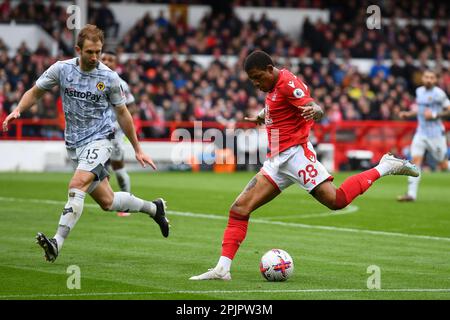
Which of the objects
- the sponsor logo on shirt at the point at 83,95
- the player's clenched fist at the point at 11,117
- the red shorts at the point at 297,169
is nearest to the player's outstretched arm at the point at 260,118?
the red shorts at the point at 297,169

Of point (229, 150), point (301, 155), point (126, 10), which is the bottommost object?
point (229, 150)

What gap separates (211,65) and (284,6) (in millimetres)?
7894

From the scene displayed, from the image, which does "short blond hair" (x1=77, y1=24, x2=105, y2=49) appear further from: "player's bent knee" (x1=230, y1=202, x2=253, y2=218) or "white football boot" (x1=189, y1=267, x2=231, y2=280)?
"white football boot" (x1=189, y1=267, x2=231, y2=280)

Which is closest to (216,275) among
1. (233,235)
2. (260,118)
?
(233,235)

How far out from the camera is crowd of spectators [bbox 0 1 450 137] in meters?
31.8

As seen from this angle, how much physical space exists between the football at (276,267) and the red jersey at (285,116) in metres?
1.03

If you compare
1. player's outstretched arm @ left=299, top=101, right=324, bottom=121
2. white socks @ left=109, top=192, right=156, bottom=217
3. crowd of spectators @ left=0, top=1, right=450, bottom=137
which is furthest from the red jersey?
crowd of spectators @ left=0, top=1, right=450, bottom=137

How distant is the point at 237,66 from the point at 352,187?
2616cm

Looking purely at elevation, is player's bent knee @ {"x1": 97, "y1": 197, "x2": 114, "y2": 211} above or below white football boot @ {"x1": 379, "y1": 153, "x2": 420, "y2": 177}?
below

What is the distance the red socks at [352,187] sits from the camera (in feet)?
33.0

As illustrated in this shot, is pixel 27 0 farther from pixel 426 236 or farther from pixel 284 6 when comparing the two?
pixel 426 236

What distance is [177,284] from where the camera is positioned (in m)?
9.29

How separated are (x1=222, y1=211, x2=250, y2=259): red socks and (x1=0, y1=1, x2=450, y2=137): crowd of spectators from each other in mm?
20487

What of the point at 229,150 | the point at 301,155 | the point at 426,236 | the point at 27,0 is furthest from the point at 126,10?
the point at 301,155
